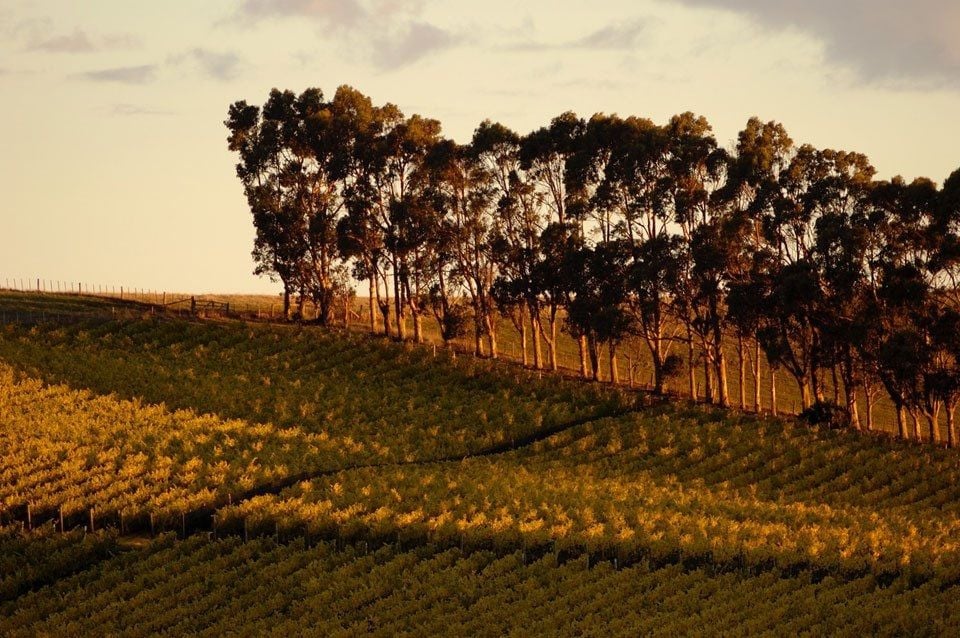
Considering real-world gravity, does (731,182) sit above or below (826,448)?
above

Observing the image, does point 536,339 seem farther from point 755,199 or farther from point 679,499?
point 679,499

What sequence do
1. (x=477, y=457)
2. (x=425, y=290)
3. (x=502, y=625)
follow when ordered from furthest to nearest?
1. (x=425, y=290)
2. (x=477, y=457)
3. (x=502, y=625)

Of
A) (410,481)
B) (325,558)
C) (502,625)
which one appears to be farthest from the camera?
(410,481)

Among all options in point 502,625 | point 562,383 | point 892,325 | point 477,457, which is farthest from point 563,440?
point 502,625

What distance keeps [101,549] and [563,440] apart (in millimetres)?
30733

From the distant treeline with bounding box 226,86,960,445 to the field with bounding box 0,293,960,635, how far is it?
5.89 meters

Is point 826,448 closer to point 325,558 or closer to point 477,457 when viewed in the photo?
point 477,457

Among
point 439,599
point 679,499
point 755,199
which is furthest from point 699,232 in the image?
point 439,599

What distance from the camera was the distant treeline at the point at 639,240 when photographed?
7369 centimetres

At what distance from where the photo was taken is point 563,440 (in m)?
70.5

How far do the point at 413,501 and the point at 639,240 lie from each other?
3781 cm

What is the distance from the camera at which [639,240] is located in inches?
3332

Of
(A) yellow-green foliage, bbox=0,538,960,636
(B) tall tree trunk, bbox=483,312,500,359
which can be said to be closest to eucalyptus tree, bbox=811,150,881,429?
(B) tall tree trunk, bbox=483,312,500,359

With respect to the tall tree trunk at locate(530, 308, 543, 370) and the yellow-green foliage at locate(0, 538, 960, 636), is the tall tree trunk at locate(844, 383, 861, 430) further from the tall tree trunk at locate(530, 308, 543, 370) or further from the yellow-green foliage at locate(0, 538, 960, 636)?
the yellow-green foliage at locate(0, 538, 960, 636)
